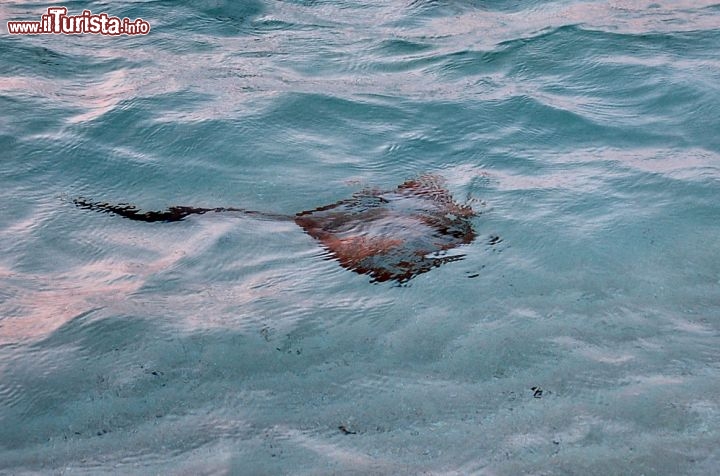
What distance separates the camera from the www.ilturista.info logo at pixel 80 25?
7.67 m

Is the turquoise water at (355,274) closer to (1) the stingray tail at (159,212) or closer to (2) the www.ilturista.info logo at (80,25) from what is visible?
(1) the stingray tail at (159,212)

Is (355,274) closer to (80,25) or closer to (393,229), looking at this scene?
(393,229)

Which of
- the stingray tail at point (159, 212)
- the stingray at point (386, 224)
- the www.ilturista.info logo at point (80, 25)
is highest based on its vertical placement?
the www.ilturista.info logo at point (80, 25)

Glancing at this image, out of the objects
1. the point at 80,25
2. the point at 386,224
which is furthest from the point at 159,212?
the point at 80,25

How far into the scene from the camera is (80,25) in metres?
7.89

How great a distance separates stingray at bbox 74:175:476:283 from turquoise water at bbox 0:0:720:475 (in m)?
0.10

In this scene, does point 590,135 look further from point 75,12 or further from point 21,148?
point 75,12

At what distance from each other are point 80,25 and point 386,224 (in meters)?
5.41

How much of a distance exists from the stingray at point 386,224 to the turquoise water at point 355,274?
10 centimetres

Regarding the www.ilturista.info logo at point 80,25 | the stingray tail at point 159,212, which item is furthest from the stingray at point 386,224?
the www.ilturista.info logo at point 80,25

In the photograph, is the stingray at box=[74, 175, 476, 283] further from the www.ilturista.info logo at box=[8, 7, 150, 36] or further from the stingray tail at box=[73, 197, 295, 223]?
the www.ilturista.info logo at box=[8, 7, 150, 36]

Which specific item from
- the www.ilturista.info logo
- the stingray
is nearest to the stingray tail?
the stingray

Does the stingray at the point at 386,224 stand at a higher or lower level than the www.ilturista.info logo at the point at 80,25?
lower

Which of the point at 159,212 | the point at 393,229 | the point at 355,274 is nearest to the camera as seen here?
the point at 355,274
